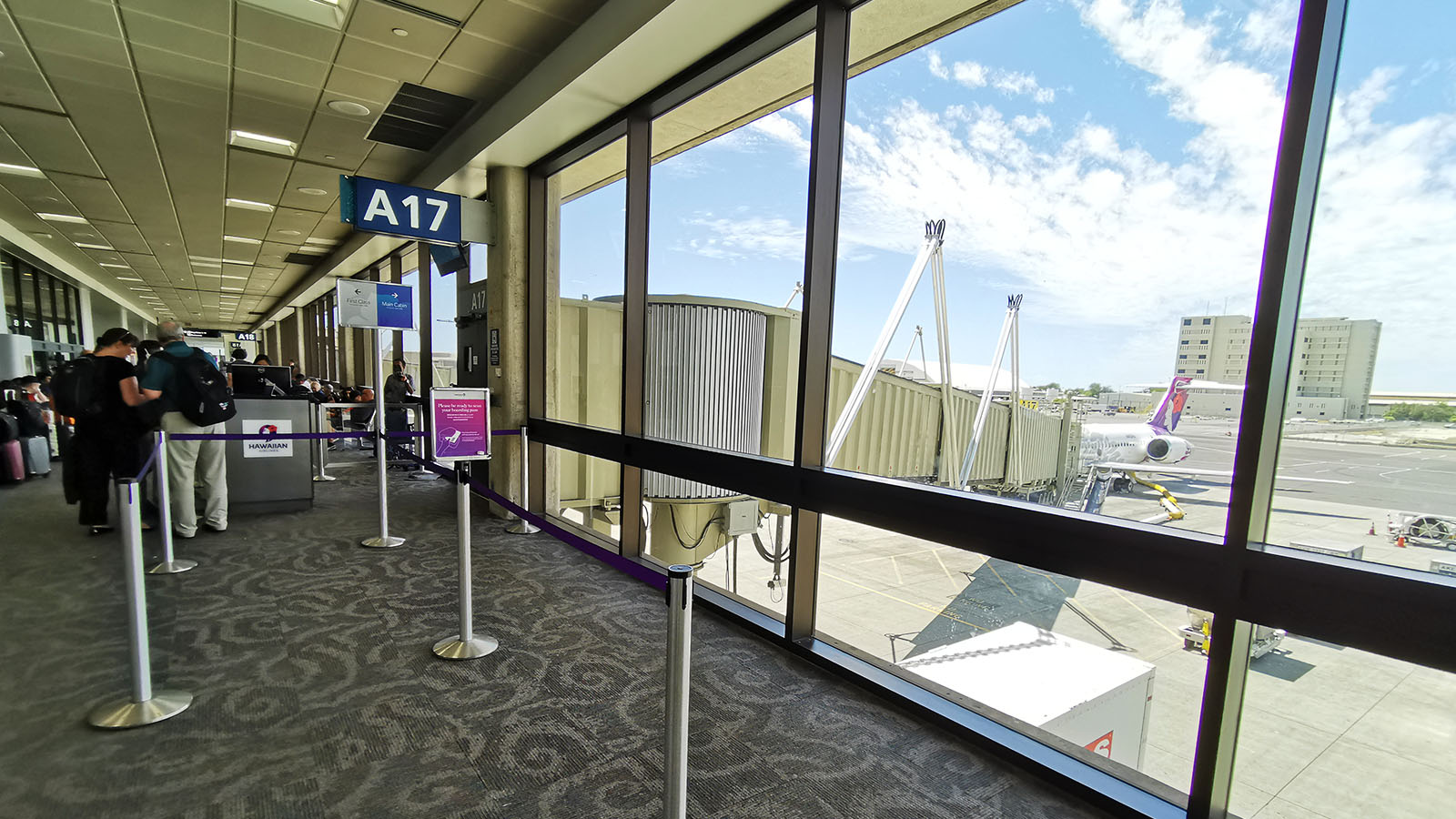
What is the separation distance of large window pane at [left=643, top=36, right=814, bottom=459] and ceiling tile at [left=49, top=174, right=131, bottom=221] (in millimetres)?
7349

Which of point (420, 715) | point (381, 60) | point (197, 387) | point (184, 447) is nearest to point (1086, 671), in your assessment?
point (420, 715)

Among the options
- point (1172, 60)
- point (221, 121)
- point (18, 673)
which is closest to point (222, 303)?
point (221, 121)

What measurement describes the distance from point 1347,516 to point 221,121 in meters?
8.41

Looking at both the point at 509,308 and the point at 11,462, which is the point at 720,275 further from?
the point at 11,462

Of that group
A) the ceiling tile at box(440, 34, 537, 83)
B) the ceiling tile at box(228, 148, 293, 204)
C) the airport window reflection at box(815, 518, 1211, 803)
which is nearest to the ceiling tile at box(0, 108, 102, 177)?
the ceiling tile at box(228, 148, 293, 204)

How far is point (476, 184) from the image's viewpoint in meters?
6.84

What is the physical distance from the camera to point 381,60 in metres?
4.74

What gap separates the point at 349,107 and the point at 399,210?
1306 mm

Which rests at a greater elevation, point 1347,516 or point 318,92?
point 318,92

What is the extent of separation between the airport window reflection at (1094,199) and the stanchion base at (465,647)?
217 cm

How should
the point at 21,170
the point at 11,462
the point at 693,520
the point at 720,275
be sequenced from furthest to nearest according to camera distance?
1. the point at 11,462
2. the point at 21,170
3. the point at 693,520
4. the point at 720,275

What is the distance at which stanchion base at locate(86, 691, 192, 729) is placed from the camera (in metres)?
2.59

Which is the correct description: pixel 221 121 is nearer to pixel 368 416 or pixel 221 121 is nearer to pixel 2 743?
pixel 2 743

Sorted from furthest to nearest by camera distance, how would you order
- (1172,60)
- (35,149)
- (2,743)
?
(35,149)
(1172,60)
(2,743)
